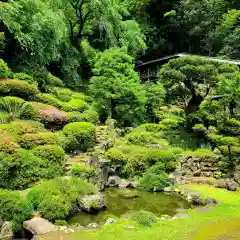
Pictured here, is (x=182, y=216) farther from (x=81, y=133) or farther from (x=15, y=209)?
(x=81, y=133)

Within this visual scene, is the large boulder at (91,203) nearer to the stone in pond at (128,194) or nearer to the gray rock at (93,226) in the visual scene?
the gray rock at (93,226)

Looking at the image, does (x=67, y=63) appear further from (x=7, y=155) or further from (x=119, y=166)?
(x=7, y=155)

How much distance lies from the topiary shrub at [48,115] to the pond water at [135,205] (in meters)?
5.55

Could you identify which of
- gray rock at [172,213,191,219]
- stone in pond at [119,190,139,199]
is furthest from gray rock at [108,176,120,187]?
gray rock at [172,213,191,219]

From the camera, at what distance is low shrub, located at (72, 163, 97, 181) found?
1187 centimetres

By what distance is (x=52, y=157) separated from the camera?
39.1 ft

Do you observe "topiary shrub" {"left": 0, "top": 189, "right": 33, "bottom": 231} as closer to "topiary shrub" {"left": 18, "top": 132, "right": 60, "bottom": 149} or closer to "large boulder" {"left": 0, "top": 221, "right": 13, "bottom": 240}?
"large boulder" {"left": 0, "top": 221, "right": 13, "bottom": 240}

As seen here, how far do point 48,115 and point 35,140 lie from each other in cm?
440

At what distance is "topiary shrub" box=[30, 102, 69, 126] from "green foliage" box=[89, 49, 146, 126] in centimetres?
403

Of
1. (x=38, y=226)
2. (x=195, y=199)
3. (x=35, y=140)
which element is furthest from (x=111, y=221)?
(x=35, y=140)

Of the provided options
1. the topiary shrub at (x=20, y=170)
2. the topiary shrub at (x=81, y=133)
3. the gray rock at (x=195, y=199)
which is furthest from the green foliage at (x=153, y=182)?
the topiary shrub at (x=20, y=170)

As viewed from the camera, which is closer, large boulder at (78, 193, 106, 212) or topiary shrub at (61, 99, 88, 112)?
large boulder at (78, 193, 106, 212)

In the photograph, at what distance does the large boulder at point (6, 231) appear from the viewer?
26.7 ft

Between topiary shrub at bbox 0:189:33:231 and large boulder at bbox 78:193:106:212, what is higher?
topiary shrub at bbox 0:189:33:231
